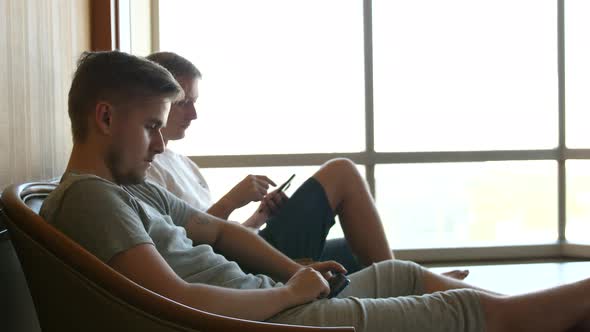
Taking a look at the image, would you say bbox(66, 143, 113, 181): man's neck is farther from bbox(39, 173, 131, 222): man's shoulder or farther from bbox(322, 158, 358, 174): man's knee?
bbox(322, 158, 358, 174): man's knee

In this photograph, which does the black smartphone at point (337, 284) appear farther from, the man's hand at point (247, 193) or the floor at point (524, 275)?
the floor at point (524, 275)

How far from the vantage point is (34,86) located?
1.64 m

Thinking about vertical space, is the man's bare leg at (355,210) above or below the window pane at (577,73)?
below

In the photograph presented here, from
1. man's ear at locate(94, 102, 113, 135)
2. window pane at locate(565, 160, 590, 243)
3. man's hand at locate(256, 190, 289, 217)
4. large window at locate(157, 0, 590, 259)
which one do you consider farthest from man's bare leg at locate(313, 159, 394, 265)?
window pane at locate(565, 160, 590, 243)

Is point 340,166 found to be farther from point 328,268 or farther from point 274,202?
point 328,268

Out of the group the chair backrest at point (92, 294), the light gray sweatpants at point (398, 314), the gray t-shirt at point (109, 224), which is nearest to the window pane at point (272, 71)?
the gray t-shirt at point (109, 224)

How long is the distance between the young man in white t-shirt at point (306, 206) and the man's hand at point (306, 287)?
606mm

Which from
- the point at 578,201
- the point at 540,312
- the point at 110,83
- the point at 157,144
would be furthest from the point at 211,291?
the point at 578,201

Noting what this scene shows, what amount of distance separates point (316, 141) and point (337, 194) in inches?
77.7

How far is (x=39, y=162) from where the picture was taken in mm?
1702

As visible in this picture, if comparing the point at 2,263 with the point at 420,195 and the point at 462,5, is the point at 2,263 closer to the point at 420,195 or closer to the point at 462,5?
the point at 420,195

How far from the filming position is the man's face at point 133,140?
1.34 m

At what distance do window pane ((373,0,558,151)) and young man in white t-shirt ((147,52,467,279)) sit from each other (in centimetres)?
203

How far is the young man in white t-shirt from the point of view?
6.70 ft
